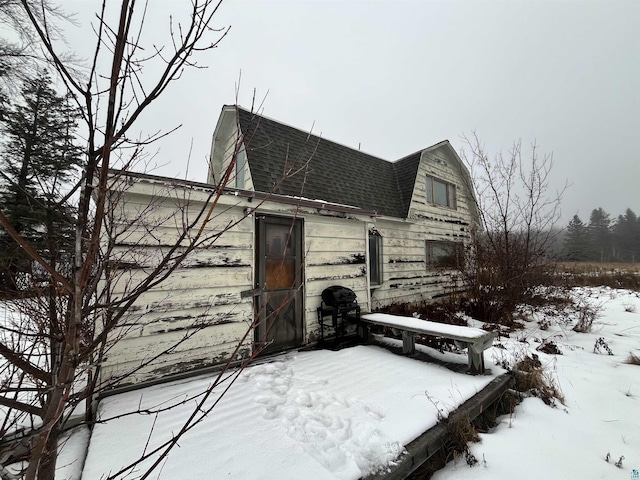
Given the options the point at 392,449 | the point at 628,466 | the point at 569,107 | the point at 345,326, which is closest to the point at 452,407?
the point at 392,449

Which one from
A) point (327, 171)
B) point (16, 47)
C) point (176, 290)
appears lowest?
point (176, 290)

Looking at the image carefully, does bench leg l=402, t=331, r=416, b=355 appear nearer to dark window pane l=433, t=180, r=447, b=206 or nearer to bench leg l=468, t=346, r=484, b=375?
bench leg l=468, t=346, r=484, b=375

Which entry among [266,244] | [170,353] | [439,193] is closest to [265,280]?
[266,244]

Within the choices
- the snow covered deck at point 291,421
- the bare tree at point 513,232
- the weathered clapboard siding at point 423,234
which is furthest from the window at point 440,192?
the snow covered deck at point 291,421

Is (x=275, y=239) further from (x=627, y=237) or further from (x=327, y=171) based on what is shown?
(x=627, y=237)

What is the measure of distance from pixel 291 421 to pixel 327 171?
616cm

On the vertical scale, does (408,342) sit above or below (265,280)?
below

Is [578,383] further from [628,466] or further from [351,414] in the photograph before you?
[351,414]

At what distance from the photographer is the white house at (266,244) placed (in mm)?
3266

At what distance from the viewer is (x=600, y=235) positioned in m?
48.8

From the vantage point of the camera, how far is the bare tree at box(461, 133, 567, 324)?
7.11 m

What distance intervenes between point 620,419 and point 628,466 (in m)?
0.97

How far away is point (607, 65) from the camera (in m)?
14.1

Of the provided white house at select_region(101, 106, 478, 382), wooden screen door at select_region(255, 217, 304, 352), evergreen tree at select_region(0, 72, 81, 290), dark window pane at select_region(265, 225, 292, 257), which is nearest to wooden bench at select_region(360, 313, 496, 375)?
→ white house at select_region(101, 106, 478, 382)
